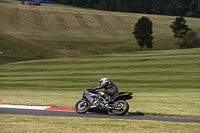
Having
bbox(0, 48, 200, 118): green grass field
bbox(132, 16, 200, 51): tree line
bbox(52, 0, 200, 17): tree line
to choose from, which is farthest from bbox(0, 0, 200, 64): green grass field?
bbox(52, 0, 200, 17): tree line

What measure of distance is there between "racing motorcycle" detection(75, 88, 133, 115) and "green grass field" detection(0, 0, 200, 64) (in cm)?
4533

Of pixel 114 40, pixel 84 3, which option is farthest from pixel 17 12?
pixel 84 3

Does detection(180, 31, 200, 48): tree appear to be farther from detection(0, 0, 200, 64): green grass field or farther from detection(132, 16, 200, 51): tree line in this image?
detection(0, 0, 200, 64): green grass field

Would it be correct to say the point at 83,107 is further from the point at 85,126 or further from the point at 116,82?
the point at 116,82

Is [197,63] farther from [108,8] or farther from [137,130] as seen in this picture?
[108,8]

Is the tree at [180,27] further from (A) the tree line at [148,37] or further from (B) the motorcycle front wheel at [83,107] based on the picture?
(B) the motorcycle front wheel at [83,107]

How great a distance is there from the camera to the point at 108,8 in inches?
6166

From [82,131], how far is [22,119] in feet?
10.4

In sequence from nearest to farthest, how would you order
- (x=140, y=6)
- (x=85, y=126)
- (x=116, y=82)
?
(x=85, y=126)
(x=116, y=82)
(x=140, y=6)

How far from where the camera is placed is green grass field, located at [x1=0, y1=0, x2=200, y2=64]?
69.4 meters

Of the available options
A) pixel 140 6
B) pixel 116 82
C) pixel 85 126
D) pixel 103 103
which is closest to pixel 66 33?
pixel 116 82

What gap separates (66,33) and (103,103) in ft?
263

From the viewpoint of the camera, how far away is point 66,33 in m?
91.3

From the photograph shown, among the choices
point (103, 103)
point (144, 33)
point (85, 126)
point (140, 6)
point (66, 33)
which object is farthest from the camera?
point (140, 6)
